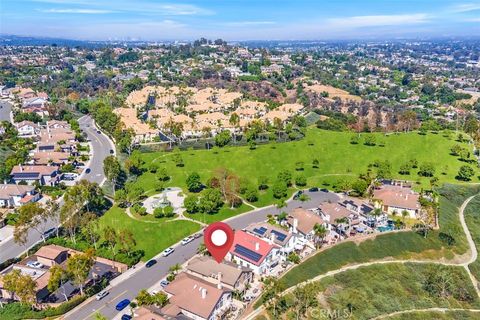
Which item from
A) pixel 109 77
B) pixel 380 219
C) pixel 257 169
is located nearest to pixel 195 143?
pixel 257 169

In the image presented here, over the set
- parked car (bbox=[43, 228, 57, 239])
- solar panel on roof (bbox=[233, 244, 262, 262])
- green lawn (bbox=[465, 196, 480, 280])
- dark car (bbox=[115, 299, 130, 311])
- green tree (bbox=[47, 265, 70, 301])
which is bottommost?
green lawn (bbox=[465, 196, 480, 280])

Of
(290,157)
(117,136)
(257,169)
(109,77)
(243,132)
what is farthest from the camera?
(109,77)

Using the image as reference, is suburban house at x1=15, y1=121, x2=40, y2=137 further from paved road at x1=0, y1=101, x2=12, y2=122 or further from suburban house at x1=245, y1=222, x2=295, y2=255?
suburban house at x1=245, y1=222, x2=295, y2=255

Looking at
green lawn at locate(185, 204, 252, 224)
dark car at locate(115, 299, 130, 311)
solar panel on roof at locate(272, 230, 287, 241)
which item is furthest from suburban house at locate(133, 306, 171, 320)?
green lawn at locate(185, 204, 252, 224)

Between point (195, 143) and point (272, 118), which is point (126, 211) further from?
point (272, 118)

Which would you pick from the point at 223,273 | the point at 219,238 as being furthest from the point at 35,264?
the point at 219,238

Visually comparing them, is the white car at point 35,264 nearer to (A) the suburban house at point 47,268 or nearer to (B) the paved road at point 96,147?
(A) the suburban house at point 47,268

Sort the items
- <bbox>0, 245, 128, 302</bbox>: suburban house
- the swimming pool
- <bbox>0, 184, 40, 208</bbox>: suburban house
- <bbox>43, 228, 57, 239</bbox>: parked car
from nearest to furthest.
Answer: <bbox>0, 245, 128, 302</bbox>: suburban house, <bbox>43, 228, 57, 239</bbox>: parked car, the swimming pool, <bbox>0, 184, 40, 208</bbox>: suburban house
